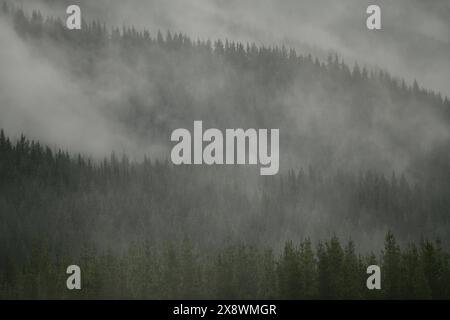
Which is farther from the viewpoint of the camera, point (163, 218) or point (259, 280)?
point (163, 218)

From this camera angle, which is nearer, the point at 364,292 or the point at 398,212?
the point at 364,292

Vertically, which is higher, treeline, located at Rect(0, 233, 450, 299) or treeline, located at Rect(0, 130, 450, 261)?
treeline, located at Rect(0, 130, 450, 261)

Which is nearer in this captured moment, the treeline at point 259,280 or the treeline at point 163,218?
the treeline at point 259,280

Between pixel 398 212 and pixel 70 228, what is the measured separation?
316 feet

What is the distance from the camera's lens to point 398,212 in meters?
198

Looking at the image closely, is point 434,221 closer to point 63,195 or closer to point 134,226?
point 134,226

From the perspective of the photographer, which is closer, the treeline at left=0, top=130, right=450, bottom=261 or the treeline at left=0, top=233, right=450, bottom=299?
the treeline at left=0, top=233, right=450, bottom=299

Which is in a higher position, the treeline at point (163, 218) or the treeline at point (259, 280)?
the treeline at point (163, 218)

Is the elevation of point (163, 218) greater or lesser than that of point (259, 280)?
greater

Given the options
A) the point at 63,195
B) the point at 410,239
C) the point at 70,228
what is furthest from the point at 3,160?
the point at 410,239

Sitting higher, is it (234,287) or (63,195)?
(63,195)
